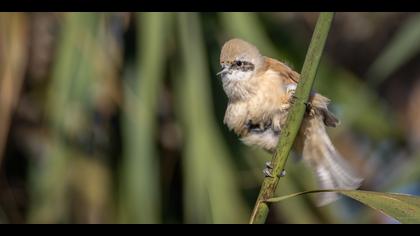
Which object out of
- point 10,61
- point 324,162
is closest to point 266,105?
point 324,162

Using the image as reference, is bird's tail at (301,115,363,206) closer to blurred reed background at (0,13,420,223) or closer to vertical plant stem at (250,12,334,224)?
blurred reed background at (0,13,420,223)

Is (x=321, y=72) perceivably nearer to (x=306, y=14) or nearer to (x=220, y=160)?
(x=220, y=160)

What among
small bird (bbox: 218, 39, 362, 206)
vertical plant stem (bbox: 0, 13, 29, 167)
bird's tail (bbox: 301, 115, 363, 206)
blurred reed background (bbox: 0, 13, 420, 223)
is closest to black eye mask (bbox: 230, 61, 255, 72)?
small bird (bbox: 218, 39, 362, 206)

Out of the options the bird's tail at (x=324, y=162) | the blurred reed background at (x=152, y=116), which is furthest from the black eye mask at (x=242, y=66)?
the blurred reed background at (x=152, y=116)

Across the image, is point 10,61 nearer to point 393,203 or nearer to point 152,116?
point 152,116

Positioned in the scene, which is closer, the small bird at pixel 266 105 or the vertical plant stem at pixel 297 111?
the vertical plant stem at pixel 297 111

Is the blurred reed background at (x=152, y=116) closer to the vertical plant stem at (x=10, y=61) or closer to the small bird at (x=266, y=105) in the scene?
the vertical plant stem at (x=10, y=61)
